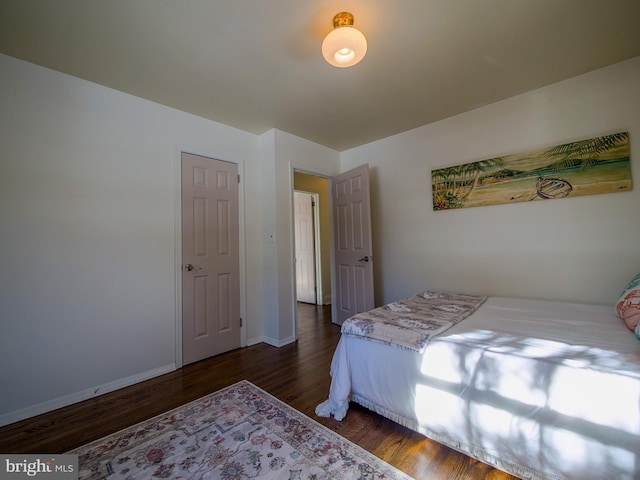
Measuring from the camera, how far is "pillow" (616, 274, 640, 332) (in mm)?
1464

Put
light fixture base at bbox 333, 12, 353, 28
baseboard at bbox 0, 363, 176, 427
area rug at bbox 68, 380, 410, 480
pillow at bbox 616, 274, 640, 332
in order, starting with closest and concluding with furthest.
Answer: area rug at bbox 68, 380, 410, 480 < pillow at bbox 616, 274, 640, 332 < light fixture base at bbox 333, 12, 353, 28 < baseboard at bbox 0, 363, 176, 427

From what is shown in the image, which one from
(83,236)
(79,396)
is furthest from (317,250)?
(79,396)

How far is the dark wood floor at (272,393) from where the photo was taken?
1.38 metres

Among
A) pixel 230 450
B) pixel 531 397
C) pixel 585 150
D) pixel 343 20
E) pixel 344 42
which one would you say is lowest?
pixel 230 450

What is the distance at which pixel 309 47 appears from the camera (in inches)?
72.9

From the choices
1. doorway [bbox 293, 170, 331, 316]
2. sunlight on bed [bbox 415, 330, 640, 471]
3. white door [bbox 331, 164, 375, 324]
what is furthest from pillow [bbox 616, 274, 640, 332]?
doorway [bbox 293, 170, 331, 316]

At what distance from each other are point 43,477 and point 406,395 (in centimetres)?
193

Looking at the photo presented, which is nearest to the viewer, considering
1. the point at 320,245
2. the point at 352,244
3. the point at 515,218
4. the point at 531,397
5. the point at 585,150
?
the point at 531,397

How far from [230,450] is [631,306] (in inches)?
96.6

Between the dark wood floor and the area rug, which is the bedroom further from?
the area rug

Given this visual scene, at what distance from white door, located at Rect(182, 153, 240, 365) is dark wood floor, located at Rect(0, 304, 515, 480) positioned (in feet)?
0.79

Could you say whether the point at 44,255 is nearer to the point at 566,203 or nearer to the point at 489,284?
the point at 489,284

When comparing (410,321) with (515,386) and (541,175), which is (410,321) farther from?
(541,175)

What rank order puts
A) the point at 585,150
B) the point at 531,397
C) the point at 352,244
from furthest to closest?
the point at 352,244, the point at 585,150, the point at 531,397
